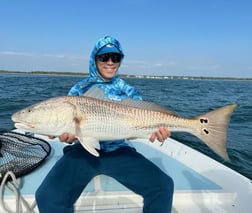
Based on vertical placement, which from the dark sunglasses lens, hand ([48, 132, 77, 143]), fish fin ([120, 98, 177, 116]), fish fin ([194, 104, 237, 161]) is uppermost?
the dark sunglasses lens

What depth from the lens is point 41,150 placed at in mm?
5246

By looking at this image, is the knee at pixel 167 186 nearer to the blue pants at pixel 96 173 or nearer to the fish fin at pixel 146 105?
the blue pants at pixel 96 173

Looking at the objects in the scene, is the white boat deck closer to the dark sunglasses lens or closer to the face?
the face

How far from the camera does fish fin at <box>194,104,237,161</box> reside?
312 cm

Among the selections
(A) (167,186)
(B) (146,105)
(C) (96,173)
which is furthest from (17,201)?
(B) (146,105)

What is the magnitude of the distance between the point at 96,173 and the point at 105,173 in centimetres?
10

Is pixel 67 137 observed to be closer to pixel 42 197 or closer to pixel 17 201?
pixel 42 197

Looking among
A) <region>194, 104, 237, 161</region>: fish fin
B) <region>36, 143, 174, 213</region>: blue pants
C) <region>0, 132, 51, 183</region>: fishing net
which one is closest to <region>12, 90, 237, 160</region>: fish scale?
<region>194, 104, 237, 161</region>: fish fin

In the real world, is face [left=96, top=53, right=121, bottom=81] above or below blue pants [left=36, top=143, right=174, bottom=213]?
above

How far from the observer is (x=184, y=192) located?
4.01m

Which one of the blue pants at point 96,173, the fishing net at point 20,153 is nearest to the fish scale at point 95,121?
the blue pants at point 96,173

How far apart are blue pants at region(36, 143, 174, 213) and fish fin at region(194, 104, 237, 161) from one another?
1.94ft

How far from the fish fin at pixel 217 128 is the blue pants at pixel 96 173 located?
1.94 feet

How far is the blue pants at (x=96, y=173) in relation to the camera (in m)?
3.17
